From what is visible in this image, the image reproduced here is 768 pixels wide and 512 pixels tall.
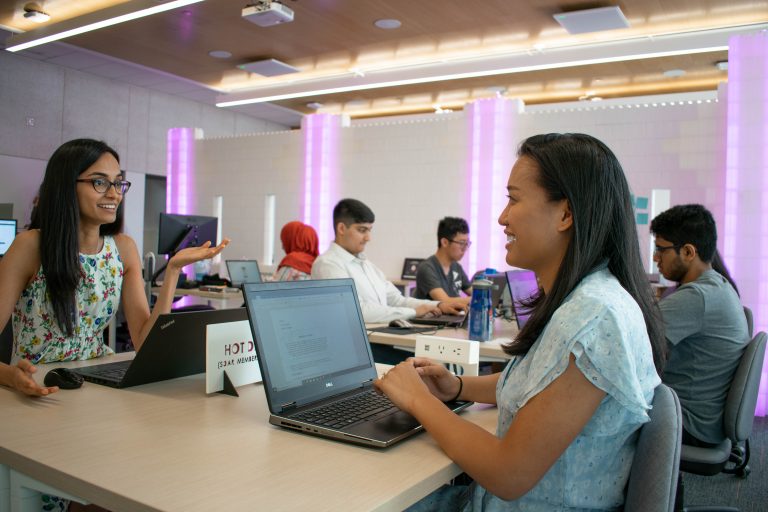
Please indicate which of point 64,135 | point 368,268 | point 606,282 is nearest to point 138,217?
point 64,135

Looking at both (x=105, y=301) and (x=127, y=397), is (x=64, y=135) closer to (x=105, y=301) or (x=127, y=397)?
(x=105, y=301)

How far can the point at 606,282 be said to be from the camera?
1.19 meters

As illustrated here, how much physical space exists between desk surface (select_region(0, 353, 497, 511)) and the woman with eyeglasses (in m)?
0.45

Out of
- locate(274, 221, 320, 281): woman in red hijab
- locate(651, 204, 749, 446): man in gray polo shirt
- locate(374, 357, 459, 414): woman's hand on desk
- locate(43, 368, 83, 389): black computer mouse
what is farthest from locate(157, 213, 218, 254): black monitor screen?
locate(374, 357, 459, 414): woman's hand on desk

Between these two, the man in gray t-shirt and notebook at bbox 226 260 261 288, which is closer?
the man in gray t-shirt

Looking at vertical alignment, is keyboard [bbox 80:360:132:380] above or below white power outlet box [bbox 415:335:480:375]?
below

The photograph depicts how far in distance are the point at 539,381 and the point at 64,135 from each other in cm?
902

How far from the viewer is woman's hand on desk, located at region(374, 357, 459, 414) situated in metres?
1.31

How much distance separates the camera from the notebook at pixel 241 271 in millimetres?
6371

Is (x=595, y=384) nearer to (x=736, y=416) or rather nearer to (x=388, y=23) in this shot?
(x=736, y=416)

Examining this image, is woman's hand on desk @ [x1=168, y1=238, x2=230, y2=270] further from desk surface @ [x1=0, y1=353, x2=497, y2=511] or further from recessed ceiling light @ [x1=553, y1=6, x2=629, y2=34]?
recessed ceiling light @ [x1=553, y1=6, x2=629, y2=34]

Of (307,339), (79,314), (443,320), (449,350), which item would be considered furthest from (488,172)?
(307,339)

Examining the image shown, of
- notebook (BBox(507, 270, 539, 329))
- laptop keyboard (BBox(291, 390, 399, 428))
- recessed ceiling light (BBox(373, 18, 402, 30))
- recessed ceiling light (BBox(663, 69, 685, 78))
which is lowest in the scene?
laptop keyboard (BBox(291, 390, 399, 428))

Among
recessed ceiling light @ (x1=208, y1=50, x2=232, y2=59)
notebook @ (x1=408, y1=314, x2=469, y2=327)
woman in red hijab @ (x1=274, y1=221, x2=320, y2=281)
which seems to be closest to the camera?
notebook @ (x1=408, y1=314, x2=469, y2=327)
